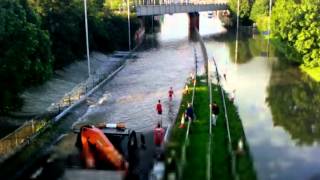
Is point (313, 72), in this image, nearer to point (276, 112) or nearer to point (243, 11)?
point (276, 112)

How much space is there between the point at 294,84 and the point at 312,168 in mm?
Answer: 21470

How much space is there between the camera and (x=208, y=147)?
23.7 meters

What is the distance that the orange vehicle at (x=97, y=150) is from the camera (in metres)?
21.4

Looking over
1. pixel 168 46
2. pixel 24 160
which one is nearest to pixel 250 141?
pixel 24 160

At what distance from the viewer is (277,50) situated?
66.6m

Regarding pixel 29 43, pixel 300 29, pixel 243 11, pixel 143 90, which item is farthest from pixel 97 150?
pixel 243 11

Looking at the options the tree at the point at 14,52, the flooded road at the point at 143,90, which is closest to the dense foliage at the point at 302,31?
the flooded road at the point at 143,90

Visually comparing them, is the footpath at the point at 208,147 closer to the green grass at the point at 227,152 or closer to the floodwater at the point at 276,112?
the green grass at the point at 227,152

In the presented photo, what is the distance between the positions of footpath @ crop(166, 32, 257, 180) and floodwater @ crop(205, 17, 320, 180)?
910 millimetres

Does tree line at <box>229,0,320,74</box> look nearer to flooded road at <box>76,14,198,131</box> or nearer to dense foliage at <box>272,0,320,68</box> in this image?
dense foliage at <box>272,0,320,68</box>

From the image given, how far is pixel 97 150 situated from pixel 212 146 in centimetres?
573

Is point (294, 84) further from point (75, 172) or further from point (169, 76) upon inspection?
point (75, 172)

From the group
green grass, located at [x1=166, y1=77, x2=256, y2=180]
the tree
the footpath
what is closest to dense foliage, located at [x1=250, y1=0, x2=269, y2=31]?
the footpath

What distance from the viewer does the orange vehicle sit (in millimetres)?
21406
